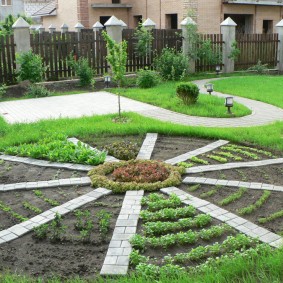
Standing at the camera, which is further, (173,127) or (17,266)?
(173,127)

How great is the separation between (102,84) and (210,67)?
5.70 meters

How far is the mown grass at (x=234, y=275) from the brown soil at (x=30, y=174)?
9.14 ft

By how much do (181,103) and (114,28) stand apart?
22.9ft

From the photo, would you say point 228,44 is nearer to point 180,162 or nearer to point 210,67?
point 210,67

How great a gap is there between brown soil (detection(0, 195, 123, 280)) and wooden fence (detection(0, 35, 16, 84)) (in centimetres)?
1194

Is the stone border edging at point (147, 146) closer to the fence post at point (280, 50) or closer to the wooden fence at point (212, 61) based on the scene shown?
the wooden fence at point (212, 61)

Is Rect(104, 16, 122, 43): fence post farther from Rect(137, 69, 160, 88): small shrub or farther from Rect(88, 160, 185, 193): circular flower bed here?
Rect(88, 160, 185, 193): circular flower bed

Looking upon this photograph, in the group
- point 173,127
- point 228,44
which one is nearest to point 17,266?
point 173,127

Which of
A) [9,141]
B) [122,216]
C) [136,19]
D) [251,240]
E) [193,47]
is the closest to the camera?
[251,240]

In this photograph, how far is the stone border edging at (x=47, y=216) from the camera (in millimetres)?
4651

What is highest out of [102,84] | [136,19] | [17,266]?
[136,19]

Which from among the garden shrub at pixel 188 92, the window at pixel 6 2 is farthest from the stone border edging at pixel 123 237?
the window at pixel 6 2

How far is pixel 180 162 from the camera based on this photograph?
696 cm

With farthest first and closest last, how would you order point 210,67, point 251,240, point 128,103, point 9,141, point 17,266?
point 210,67
point 128,103
point 9,141
point 251,240
point 17,266
